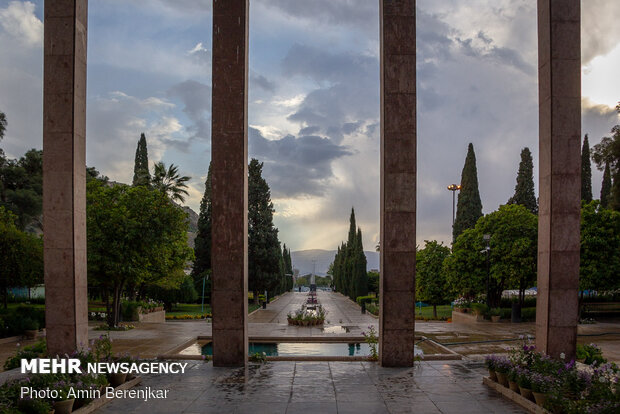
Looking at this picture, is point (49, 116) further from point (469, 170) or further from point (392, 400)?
point (469, 170)

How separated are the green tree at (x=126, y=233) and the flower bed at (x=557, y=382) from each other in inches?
608

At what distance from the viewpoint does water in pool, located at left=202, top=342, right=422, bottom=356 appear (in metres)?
15.7

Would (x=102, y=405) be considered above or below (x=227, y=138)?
below

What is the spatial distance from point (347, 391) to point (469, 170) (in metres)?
39.2

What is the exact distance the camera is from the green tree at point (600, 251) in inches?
969

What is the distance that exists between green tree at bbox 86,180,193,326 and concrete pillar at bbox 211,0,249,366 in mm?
10865

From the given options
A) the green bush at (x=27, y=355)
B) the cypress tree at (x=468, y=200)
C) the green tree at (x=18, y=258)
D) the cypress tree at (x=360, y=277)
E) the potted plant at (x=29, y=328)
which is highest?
the cypress tree at (x=468, y=200)

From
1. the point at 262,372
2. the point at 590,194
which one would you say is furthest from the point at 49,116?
the point at 590,194

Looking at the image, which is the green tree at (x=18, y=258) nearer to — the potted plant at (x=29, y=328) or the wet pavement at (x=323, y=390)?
the potted plant at (x=29, y=328)

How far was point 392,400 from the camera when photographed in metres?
8.49

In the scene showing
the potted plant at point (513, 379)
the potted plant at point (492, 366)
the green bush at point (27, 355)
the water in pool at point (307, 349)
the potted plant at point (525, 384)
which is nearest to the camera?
the potted plant at point (525, 384)

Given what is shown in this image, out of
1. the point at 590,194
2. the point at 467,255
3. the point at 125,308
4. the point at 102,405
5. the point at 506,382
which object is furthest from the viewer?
the point at 590,194

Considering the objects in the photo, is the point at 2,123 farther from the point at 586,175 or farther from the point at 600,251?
the point at 586,175

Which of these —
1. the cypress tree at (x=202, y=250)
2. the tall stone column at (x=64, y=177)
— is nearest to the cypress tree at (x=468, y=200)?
the cypress tree at (x=202, y=250)
